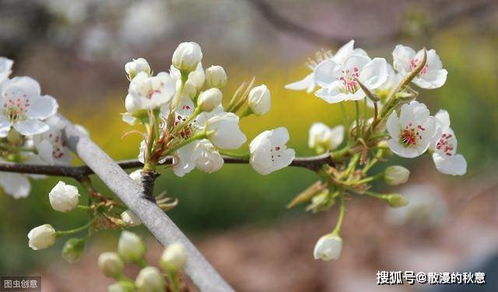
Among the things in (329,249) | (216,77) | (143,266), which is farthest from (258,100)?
(143,266)

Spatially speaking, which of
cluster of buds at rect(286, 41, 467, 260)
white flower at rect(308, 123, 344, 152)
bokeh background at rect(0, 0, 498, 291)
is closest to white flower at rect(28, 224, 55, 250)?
cluster of buds at rect(286, 41, 467, 260)

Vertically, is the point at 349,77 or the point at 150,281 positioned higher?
the point at 349,77

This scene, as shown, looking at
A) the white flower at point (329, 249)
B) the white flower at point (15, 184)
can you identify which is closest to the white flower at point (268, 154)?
the white flower at point (329, 249)

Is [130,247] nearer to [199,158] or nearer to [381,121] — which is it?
[199,158]

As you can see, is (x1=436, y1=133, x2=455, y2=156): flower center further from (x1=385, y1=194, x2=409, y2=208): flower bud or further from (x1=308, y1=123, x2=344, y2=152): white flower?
(x1=308, y1=123, x2=344, y2=152): white flower

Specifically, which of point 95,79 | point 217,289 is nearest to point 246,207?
point 95,79

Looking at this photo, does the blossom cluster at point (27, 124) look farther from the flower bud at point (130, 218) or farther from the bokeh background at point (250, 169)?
the bokeh background at point (250, 169)
